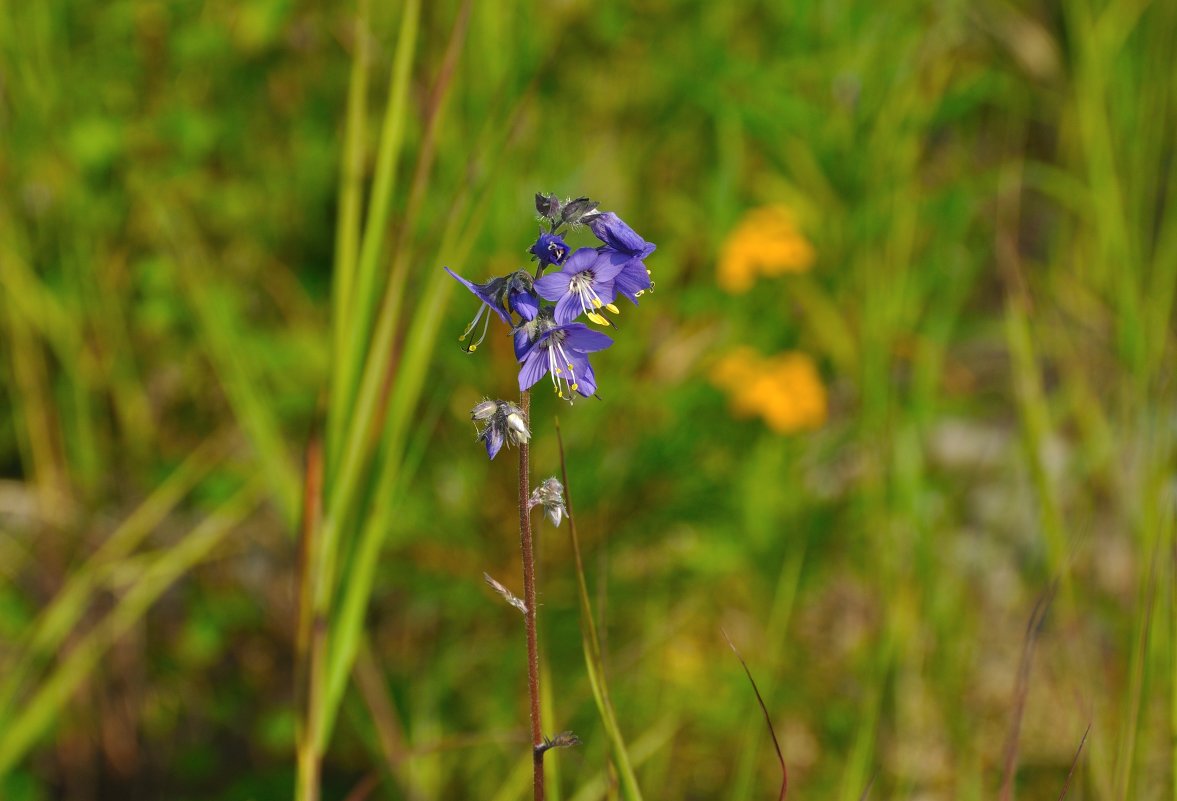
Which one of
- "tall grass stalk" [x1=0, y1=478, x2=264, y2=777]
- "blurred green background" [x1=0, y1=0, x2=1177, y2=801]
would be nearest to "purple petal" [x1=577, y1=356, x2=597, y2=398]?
"blurred green background" [x1=0, y1=0, x2=1177, y2=801]

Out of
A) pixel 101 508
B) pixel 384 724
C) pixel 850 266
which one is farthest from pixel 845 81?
pixel 101 508

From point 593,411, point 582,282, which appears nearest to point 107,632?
point 593,411

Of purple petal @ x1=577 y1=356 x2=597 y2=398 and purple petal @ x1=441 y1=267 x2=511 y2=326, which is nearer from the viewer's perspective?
purple petal @ x1=441 y1=267 x2=511 y2=326

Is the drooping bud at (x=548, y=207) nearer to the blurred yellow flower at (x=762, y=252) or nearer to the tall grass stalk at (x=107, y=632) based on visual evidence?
the tall grass stalk at (x=107, y=632)

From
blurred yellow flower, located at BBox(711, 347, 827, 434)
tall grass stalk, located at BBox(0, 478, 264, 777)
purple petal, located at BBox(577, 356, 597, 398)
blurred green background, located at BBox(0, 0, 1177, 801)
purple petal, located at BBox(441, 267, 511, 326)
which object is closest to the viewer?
purple petal, located at BBox(441, 267, 511, 326)

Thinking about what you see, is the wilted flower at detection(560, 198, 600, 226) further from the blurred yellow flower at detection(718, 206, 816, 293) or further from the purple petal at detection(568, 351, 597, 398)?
the blurred yellow flower at detection(718, 206, 816, 293)

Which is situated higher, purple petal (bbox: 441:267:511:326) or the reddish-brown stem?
purple petal (bbox: 441:267:511:326)

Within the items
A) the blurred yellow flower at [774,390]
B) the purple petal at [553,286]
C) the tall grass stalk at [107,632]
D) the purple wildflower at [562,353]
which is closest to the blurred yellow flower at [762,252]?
the blurred yellow flower at [774,390]

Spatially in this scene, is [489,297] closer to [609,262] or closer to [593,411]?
[609,262]
